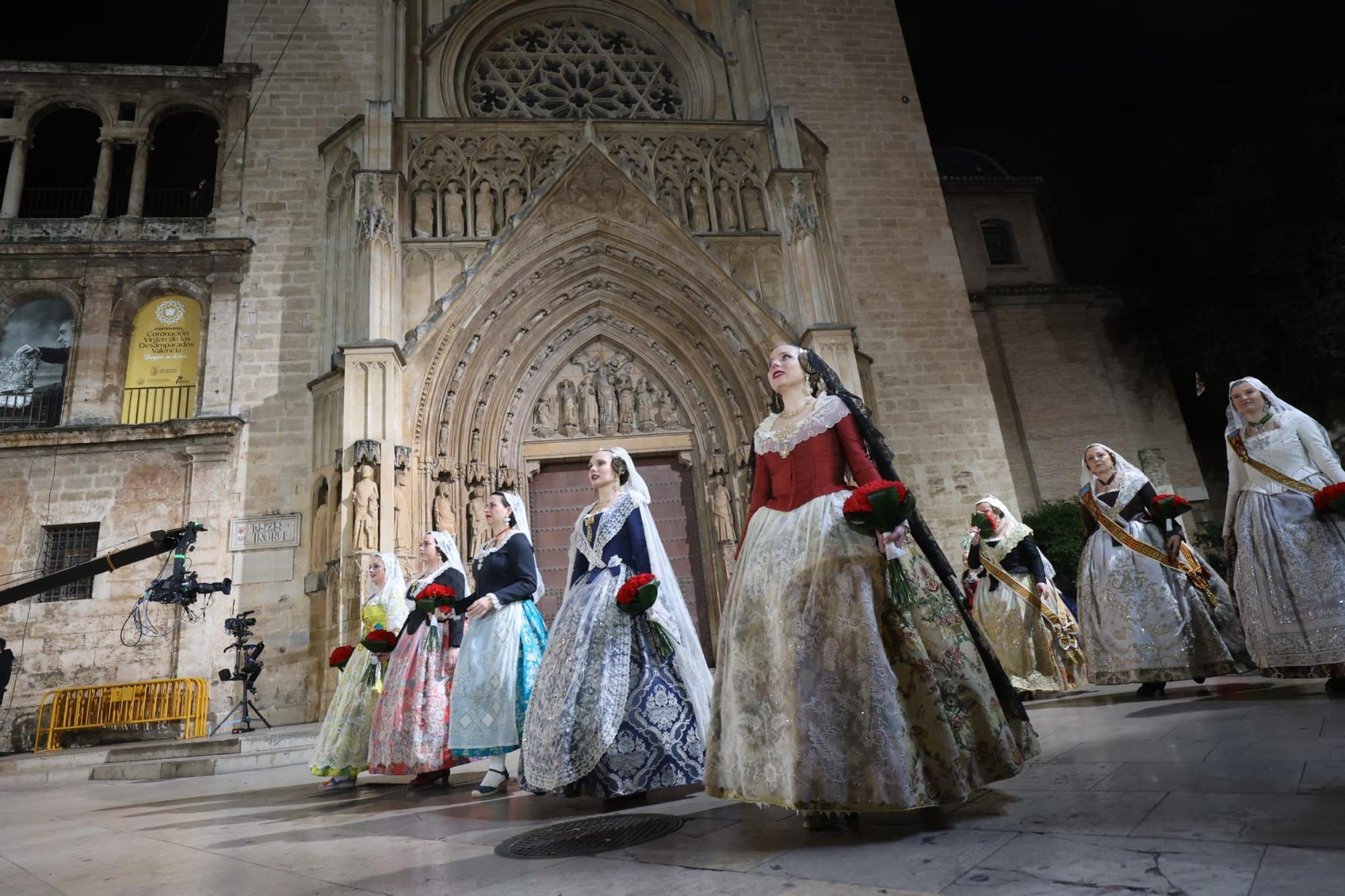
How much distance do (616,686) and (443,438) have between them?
305 inches

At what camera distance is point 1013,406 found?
15477mm

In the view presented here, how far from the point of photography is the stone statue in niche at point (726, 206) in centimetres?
1234

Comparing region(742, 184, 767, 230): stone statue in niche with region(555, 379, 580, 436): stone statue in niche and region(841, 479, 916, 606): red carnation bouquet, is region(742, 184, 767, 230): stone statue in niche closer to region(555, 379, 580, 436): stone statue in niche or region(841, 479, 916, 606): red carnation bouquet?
region(555, 379, 580, 436): stone statue in niche

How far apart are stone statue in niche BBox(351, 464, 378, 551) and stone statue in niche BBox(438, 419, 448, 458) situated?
1185 mm

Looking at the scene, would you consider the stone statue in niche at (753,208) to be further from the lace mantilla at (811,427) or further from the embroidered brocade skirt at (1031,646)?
the lace mantilla at (811,427)

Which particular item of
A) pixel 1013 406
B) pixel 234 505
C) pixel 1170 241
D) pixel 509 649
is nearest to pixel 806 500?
pixel 509 649

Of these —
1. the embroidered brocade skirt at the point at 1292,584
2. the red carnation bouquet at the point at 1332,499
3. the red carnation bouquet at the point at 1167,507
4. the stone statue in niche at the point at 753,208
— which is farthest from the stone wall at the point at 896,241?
the red carnation bouquet at the point at 1332,499

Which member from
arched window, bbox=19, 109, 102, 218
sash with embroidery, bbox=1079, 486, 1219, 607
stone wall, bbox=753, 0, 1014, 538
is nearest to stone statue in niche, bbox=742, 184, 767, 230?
stone wall, bbox=753, 0, 1014, 538

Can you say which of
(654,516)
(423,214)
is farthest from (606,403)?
(423,214)

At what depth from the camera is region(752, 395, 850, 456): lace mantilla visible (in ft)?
9.71

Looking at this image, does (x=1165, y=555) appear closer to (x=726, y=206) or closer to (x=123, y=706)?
(x=726, y=206)

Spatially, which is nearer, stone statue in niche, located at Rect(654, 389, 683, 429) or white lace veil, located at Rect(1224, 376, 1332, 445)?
white lace veil, located at Rect(1224, 376, 1332, 445)

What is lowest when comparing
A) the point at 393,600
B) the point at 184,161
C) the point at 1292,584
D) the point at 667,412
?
the point at 1292,584

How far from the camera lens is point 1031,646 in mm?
6543
